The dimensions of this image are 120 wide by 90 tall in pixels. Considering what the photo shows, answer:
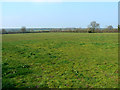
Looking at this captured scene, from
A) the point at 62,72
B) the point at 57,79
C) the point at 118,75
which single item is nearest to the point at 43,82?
the point at 57,79

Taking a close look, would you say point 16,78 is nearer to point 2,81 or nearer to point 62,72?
point 2,81

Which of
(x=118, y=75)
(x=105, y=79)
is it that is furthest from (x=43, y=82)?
(x=118, y=75)

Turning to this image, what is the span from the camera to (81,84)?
617cm

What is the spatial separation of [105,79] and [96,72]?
1.20 meters

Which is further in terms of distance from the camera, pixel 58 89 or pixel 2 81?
pixel 2 81

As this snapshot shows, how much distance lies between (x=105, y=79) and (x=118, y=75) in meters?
1.14

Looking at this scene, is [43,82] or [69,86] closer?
[69,86]

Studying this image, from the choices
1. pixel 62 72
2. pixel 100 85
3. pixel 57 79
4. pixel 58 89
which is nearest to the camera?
pixel 58 89

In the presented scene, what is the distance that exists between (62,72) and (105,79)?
2.53 metres

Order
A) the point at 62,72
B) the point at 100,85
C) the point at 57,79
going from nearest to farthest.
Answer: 1. the point at 100,85
2. the point at 57,79
3. the point at 62,72

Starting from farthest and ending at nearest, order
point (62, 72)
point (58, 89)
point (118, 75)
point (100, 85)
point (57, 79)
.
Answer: point (62, 72) → point (118, 75) → point (57, 79) → point (100, 85) → point (58, 89)

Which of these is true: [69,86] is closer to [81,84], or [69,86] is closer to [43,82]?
[81,84]

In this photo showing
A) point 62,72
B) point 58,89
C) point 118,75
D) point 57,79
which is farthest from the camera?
point 62,72

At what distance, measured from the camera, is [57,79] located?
6797 millimetres
